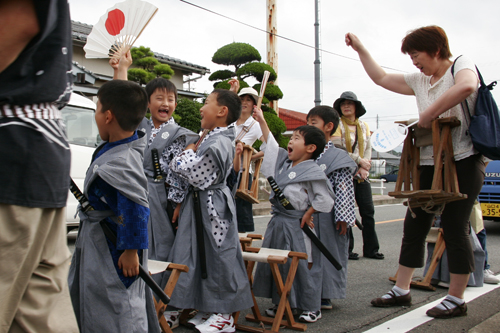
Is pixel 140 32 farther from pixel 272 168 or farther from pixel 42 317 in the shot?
pixel 42 317

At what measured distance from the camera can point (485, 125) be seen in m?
3.09

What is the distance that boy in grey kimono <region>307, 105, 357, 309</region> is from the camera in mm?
3598

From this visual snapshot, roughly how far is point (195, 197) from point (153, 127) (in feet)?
2.72

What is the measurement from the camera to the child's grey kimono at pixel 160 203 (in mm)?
3357

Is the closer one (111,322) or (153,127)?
(111,322)

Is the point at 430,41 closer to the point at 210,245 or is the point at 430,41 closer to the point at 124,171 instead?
the point at 210,245

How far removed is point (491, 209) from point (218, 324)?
6.11 meters

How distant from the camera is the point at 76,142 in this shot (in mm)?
6520

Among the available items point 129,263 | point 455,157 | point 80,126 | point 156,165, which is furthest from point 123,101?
point 80,126

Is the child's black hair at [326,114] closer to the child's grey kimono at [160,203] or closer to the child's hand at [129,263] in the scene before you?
the child's grey kimono at [160,203]

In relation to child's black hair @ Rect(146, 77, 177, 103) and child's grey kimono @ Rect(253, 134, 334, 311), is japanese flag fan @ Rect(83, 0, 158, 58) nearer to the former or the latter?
child's black hair @ Rect(146, 77, 177, 103)

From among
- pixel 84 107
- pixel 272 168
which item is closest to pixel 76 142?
pixel 84 107

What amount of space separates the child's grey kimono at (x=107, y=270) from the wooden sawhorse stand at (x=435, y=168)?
6.22 ft

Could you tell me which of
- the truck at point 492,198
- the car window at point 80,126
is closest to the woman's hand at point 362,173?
the truck at point 492,198
